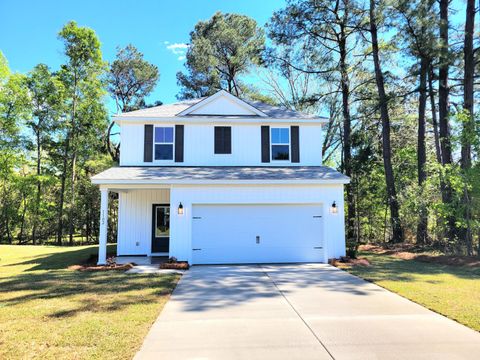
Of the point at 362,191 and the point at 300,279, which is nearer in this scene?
the point at 300,279

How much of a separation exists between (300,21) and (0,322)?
2004cm

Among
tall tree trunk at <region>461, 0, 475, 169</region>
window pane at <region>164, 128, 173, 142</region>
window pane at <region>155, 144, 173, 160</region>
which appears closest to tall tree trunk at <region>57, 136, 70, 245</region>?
window pane at <region>155, 144, 173, 160</region>

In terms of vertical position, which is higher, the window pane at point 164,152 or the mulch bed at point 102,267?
the window pane at point 164,152

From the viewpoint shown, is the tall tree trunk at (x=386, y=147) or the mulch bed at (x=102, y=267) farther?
the tall tree trunk at (x=386, y=147)

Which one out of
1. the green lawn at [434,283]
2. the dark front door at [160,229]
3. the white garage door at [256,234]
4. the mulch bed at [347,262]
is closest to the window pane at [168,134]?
the dark front door at [160,229]

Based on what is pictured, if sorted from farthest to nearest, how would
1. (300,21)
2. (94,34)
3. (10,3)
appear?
(94,34) → (300,21) → (10,3)

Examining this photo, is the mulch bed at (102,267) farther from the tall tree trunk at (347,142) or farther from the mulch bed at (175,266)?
the tall tree trunk at (347,142)

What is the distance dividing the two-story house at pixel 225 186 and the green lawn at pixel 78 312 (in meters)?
2.90

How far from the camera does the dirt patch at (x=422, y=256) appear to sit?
11.7 metres

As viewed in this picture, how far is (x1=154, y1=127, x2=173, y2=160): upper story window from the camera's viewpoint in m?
14.6

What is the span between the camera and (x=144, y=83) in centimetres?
3052

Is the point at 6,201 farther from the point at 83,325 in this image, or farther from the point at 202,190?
the point at 83,325

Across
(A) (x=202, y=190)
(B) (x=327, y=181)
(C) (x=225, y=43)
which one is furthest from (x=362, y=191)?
→ (C) (x=225, y=43)

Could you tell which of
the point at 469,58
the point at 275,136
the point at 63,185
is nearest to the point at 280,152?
the point at 275,136
